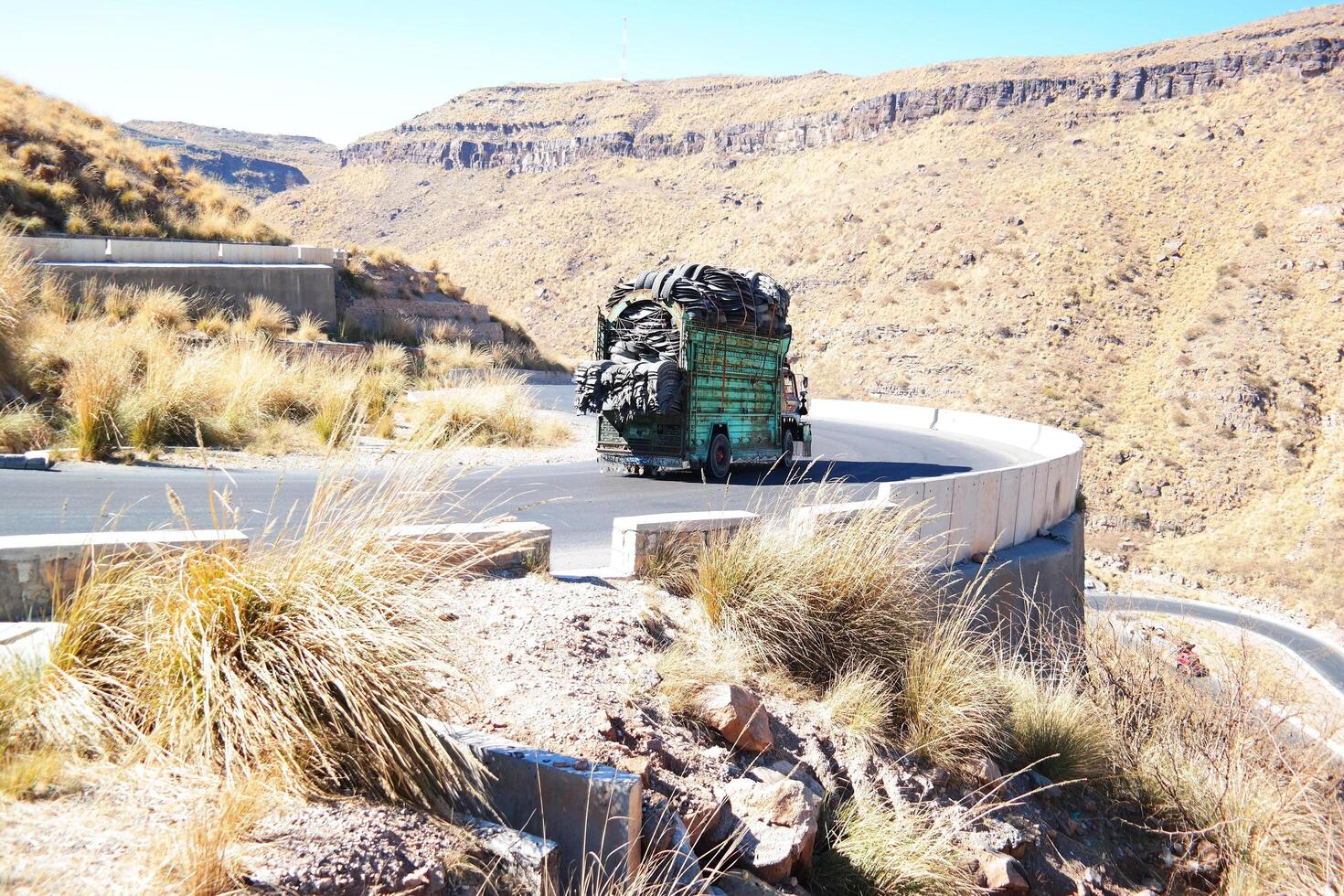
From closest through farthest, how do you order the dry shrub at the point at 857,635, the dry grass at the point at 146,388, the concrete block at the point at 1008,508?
the dry shrub at the point at 857,635, the dry grass at the point at 146,388, the concrete block at the point at 1008,508

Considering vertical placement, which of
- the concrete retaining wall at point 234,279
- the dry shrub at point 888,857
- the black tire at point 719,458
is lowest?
the dry shrub at point 888,857

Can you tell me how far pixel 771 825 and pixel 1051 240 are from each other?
204 ft

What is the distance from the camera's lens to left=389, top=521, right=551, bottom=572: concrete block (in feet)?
21.1

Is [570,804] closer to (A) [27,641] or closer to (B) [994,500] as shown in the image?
(A) [27,641]

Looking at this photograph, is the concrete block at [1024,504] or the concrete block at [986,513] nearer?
the concrete block at [986,513]

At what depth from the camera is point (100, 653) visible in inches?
167

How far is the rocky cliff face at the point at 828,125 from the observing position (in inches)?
2837

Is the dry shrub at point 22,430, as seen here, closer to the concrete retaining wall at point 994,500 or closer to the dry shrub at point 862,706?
the concrete retaining wall at point 994,500

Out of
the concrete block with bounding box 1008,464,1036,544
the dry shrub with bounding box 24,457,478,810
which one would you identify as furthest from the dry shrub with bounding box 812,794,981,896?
the concrete block with bounding box 1008,464,1036,544

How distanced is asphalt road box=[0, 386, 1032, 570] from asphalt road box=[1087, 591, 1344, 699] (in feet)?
35.3

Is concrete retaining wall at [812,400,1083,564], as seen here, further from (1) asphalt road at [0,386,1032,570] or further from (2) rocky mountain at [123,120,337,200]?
(2) rocky mountain at [123,120,337,200]

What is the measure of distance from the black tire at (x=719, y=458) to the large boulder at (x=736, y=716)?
11175 millimetres

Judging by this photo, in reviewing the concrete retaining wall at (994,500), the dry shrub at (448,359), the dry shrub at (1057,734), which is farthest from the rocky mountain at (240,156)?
the dry shrub at (1057,734)

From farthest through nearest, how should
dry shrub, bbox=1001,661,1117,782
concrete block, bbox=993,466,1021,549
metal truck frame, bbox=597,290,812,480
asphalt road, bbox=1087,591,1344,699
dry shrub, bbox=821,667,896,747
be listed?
asphalt road, bbox=1087,591,1344,699 < metal truck frame, bbox=597,290,812,480 < concrete block, bbox=993,466,1021,549 < dry shrub, bbox=1001,661,1117,782 < dry shrub, bbox=821,667,896,747
